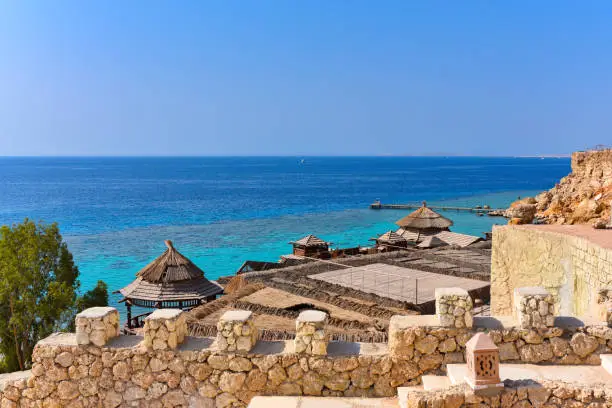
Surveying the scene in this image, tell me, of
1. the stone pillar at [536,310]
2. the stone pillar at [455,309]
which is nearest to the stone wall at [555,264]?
the stone pillar at [536,310]

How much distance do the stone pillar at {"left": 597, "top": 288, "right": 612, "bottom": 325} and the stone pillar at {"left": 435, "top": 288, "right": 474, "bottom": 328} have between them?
4.75 feet

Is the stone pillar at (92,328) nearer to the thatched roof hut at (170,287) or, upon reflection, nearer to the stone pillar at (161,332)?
the stone pillar at (161,332)

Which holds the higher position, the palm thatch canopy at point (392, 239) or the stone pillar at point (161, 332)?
the stone pillar at point (161, 332)

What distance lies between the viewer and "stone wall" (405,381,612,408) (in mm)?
4629

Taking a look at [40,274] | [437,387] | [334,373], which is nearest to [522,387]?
[437,387]

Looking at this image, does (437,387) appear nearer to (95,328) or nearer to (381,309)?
(95,328)

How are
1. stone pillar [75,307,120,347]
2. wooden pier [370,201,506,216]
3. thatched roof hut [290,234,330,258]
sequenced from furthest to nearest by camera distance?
1. wooden pier [370,201,506,216]
2. thatched roof hut [290,234,330,258]
3. stone pillar [75,307,120,347]

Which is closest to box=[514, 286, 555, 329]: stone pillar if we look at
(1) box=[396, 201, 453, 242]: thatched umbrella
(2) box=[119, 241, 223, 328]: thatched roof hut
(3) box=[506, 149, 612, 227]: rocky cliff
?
(3) box=[506, 149, 612, 227]: rocky cliff

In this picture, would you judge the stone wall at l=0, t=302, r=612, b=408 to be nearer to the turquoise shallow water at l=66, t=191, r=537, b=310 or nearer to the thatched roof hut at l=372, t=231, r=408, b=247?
the turquoise shallow water at l=66, t=191, r=537, b=310

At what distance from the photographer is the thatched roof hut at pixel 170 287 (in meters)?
17.0

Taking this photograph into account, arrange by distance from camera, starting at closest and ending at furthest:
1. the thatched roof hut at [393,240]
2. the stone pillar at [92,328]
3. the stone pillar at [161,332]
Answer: the stone pillar at [161,332] < the stone pillar at [92,328] < the thatched roof hut at [393,240]

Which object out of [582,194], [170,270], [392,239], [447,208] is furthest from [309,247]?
[447,208]

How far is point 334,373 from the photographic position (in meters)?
5.54

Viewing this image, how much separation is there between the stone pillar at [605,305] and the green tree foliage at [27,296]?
12.6 meters
